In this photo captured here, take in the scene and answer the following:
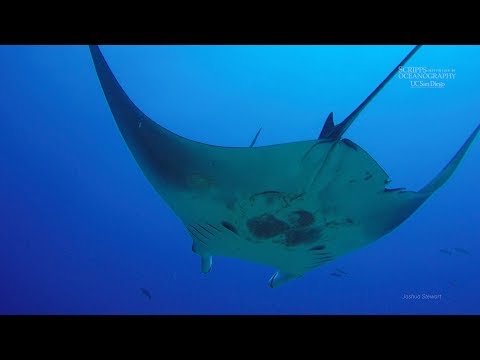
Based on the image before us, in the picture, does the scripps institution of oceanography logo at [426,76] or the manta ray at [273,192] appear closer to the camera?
the manta ray at [273,192]

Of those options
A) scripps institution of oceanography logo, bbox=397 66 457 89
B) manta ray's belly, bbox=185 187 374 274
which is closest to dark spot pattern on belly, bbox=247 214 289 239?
manta ray's belly, bbox=185 187 374 274

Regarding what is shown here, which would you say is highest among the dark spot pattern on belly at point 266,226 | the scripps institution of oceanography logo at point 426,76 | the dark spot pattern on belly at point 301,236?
the scripps institution of oceanography logo at point 426,76

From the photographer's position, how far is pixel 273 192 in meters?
2.61

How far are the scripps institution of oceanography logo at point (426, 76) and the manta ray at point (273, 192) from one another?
0.06m

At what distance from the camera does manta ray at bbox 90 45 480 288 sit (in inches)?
98.2

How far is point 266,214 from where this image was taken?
265 cm

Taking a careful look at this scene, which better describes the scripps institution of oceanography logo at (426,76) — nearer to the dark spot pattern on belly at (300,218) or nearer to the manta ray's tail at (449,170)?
the manta ray's tail at (449,170)

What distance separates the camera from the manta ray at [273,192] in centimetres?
249

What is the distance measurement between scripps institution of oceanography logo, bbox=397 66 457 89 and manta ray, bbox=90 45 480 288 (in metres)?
0.06

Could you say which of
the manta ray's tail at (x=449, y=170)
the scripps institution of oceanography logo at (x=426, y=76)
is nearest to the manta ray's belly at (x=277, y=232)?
the manta ray's tail at (x=449, y=170)

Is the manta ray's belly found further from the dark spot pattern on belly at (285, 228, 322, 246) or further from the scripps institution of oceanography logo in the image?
the scripps institution of oceanography logo
